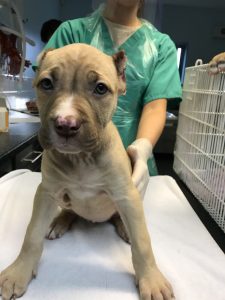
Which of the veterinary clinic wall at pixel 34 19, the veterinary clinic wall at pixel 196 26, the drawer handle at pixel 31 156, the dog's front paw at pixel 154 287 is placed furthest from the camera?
the veterinary clinic wall at pixel 196 26

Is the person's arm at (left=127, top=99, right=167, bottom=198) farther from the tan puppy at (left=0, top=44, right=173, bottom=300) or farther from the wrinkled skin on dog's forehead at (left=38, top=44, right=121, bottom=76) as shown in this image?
the wrinkled skin on dog's forehead at (left=38, top=44, right=121, bottom=76)

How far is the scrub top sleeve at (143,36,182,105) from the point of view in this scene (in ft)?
4.03

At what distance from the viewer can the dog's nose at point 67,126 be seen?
22.2 inches

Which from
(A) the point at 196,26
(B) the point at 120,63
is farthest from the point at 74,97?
(A) the point at 196,26

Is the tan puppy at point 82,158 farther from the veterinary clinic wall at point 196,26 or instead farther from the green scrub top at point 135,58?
the veterinary clinic wall at point 196,26

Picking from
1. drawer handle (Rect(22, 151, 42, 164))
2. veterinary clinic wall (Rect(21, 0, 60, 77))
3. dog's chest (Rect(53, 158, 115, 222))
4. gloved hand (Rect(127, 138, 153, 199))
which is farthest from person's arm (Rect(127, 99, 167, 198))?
veterinary clinic wall (Rect(21, 0, 60, 77))

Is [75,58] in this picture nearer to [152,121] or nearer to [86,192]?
[86,192]

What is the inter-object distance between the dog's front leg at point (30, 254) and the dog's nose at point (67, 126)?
8.9 inches

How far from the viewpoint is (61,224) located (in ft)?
2.92

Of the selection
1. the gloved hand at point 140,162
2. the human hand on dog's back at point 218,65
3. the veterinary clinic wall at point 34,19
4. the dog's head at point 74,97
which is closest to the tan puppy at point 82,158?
the dog's head at point 74,97

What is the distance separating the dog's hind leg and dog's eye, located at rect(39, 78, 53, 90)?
15.1 inches

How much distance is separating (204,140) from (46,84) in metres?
1.07

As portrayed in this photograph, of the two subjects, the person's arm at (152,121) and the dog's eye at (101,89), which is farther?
the person's arm at (152,121)

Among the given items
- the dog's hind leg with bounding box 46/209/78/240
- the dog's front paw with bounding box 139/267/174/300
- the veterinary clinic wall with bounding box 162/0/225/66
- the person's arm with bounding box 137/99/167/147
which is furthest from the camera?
the veterinary clinic wall with bounding box 162/0/225/66
